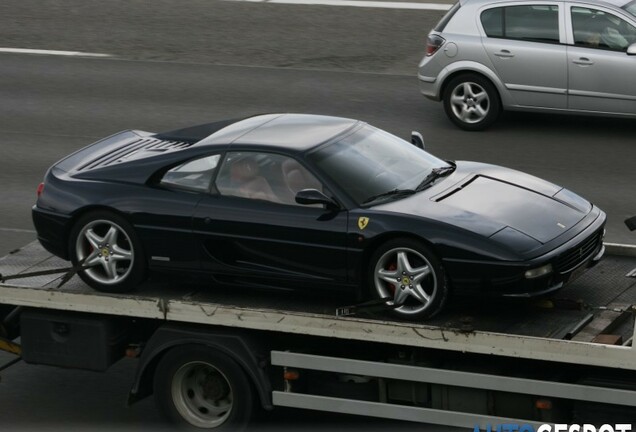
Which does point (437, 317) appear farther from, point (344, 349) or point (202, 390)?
point (202, 390)

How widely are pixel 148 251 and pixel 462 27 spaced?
8413mm

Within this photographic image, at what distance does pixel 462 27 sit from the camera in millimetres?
16828

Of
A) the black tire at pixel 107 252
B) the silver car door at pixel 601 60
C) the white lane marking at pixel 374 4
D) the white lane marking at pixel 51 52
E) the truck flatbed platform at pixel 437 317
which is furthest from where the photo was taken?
the white lane marking at pixel 374 4

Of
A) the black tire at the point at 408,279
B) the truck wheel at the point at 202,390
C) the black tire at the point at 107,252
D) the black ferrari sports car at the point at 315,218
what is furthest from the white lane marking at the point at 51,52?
the black tire at the point at 408,279

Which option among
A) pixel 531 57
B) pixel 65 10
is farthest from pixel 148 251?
pixel 65 10

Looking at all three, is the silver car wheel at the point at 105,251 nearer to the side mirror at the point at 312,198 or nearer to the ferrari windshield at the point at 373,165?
the side mirror at the point at 312,198

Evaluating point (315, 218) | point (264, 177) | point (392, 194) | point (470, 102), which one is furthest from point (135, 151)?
point (470, 102)

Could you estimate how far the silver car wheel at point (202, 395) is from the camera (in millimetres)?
9156

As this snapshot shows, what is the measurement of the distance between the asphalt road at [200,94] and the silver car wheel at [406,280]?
6.76ft

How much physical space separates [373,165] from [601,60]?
7.36 m

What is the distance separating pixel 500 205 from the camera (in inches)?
360

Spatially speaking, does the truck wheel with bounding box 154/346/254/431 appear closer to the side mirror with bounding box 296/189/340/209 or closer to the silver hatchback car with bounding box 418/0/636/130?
the side mirror with bounding box 296/189/340/209

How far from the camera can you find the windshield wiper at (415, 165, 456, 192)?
9.47 metres

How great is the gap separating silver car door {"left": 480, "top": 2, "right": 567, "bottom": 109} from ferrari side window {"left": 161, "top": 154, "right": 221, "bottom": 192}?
7.84 metres
